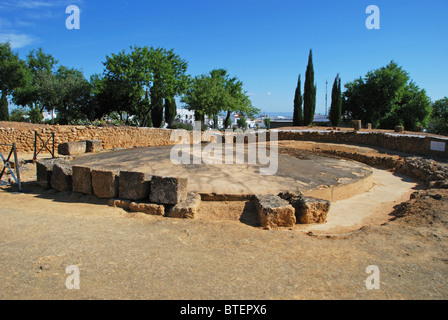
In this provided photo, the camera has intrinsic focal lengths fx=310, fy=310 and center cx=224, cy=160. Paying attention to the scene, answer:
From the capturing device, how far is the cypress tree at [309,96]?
100ft

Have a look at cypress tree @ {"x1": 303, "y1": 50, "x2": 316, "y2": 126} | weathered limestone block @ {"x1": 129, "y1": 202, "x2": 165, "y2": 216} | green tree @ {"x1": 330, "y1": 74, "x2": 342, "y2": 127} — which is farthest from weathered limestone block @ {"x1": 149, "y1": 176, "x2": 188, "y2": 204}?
green tree @ {"x1": 330, "y1": 74, "x2": 342, "y2": 127}

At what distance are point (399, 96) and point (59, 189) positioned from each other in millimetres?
34983

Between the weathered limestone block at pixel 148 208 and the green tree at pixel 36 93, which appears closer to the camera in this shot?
the weathered limestone block at pixel 148 208

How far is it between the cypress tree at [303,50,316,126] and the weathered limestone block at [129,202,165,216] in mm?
26927

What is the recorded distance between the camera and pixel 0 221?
512cm

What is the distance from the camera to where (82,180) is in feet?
22.4

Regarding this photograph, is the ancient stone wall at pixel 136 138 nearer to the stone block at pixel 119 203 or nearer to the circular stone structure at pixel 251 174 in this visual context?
the circular stone structure at pixel 251 174

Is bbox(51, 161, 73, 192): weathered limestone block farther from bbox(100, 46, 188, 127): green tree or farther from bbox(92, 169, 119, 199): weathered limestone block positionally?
bbox(100, 46, 188, 127): green tree

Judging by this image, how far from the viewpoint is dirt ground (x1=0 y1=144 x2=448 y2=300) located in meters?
3.11

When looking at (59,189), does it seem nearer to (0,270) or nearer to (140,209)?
(140,209)

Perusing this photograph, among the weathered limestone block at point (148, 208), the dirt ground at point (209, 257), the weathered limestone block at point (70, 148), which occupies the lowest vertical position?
the dirt ground at point (209, 257)

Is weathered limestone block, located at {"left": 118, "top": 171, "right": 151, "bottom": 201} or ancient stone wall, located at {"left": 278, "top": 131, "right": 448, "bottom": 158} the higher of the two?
ancient stone wall, located at {"left": 278, "top": 131, "right": 448, "bottom": 158}

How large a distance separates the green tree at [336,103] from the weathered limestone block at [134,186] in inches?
1156

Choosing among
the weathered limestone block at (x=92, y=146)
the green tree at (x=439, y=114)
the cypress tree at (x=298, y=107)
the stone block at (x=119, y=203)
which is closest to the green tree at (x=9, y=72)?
the weathered limestone block at (x=92, y=146)
